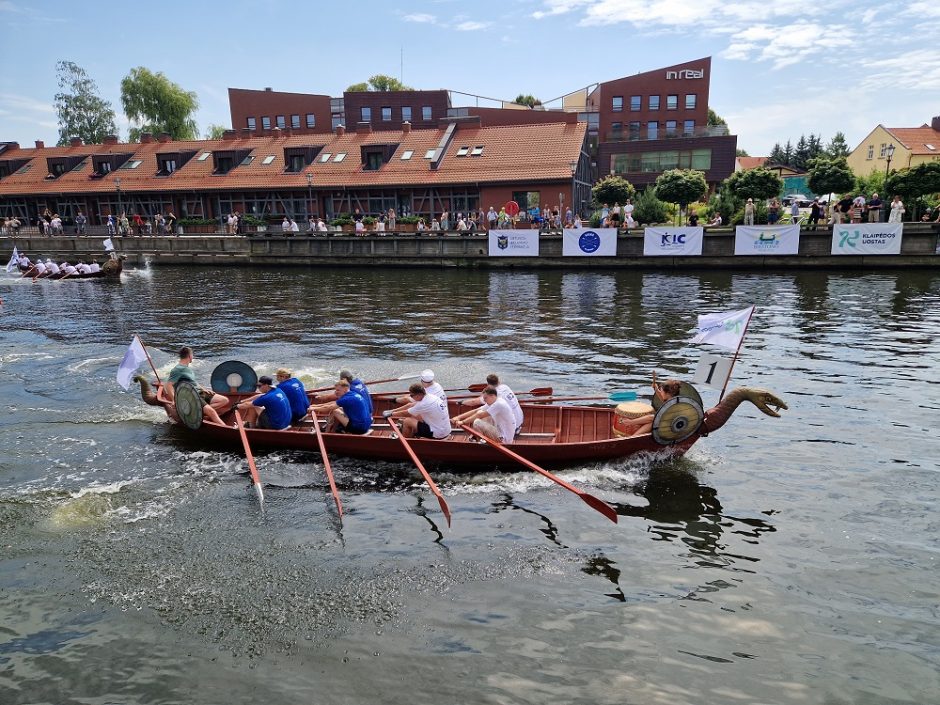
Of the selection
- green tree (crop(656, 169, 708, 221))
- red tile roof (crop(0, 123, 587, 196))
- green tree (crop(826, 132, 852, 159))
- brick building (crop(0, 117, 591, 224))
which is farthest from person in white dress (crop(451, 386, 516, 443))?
green tree (crop(826, 132, 852, 159))

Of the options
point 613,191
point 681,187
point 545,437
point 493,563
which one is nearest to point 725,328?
point 545,437

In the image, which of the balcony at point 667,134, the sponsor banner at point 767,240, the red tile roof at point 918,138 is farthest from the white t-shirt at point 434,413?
the red tile roof at point 918,138

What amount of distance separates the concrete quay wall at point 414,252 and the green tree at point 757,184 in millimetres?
3152

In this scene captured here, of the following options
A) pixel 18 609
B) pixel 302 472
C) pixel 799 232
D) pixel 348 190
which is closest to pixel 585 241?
pixel 799 232

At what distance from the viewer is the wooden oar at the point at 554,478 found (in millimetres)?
8617

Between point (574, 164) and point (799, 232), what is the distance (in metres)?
16.7

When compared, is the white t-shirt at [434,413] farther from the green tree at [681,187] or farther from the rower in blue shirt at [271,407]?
the green tree at [681,187]

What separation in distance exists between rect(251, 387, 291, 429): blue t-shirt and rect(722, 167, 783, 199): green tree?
99.6 feet

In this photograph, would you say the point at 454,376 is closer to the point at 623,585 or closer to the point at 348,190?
the point at 623,585

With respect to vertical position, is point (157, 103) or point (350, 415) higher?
point (157, 103)

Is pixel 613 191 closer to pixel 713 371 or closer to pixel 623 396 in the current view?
pixel 623 396

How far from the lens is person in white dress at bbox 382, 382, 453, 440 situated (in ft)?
36.1

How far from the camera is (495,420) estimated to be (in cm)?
1084

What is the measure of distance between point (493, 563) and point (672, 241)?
28.8m
